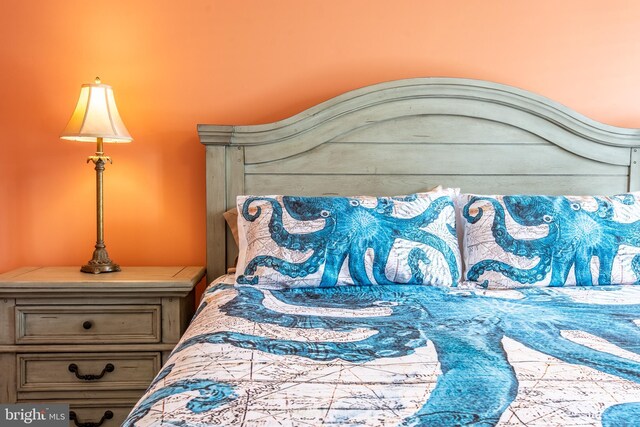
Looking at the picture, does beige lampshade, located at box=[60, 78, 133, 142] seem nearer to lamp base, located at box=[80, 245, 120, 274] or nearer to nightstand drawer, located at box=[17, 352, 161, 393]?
lamp base, located at box=[80, 245, 120, 274]

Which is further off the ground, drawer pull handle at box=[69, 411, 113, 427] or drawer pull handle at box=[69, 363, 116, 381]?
drawer pull handle at box=[69, 363, 116, 381]

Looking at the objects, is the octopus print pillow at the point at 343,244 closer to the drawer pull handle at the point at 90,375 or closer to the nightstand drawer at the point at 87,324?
the nightstand drawer at the point at 87,324

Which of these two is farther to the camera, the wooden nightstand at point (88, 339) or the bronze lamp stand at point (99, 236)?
the bronze lamp stand at point (99, 236)

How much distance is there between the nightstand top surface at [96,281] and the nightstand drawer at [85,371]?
239 millimetres

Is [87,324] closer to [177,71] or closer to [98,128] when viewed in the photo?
[98,128]

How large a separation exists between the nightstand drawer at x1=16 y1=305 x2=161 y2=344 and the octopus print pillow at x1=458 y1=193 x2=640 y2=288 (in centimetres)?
114

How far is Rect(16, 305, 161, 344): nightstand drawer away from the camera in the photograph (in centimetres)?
180

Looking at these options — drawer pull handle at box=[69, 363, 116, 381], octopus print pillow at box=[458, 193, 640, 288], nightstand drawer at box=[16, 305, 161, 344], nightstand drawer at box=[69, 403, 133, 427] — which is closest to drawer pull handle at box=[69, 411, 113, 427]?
nightstand drawer at box=[69, 403, 133, 427]

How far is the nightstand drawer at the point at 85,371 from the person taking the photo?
1812 mm

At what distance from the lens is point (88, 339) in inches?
71.3

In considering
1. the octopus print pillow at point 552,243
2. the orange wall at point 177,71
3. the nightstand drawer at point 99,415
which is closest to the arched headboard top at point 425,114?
the orange wall at point 177,71

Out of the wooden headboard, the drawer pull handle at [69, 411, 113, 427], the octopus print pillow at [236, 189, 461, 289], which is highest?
the wooden headboard

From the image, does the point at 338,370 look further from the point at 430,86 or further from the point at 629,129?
the point at 629,129

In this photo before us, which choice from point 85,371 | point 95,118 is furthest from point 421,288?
point 95,118
